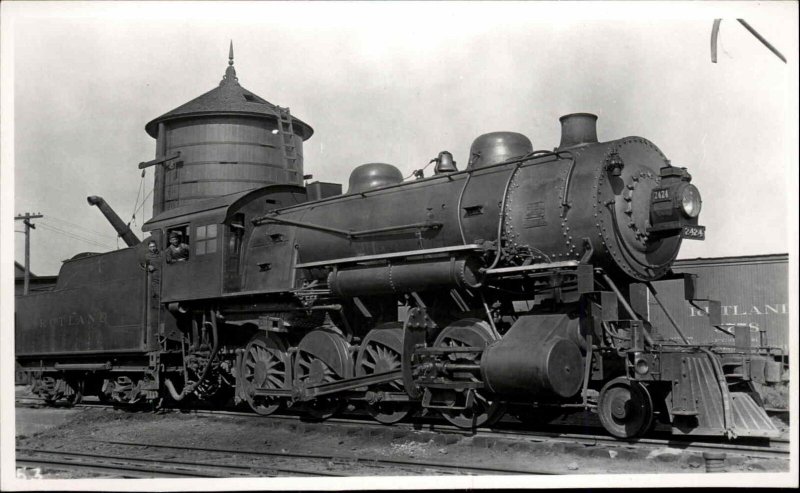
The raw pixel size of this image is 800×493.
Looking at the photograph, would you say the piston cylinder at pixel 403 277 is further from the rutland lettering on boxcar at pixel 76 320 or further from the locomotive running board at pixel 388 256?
the rutland lettering on boxcar at pixel 76 320

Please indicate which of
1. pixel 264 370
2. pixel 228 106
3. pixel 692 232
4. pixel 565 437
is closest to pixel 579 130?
pixel 692 232

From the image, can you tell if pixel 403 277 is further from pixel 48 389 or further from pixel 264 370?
pixel 48 389

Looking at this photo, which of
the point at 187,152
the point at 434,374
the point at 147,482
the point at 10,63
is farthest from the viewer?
the point at 187,152

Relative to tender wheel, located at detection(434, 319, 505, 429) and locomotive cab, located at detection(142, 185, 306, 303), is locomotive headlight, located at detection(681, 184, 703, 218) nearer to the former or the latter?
tender wheel, located at detection(434, 319, 505, 429)

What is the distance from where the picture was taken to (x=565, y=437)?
877 centimetres

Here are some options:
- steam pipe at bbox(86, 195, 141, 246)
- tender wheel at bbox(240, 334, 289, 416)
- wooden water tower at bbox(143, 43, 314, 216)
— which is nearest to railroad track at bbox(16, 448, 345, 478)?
tender wheel at bbox(240, 334, 289, 416)

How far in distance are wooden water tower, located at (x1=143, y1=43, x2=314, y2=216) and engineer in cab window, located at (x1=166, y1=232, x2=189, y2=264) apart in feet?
29.5

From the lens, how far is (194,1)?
301 inches

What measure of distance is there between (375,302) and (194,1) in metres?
4.66

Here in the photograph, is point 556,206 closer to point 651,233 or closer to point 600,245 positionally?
point 600,245

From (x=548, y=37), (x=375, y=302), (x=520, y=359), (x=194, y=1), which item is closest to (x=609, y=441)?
(x=520, y=359)

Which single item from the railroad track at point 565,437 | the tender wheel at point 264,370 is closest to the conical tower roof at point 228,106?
the tender wheel at point 264,370

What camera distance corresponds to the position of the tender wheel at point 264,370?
1144cm

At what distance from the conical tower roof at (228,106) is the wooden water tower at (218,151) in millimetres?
30
